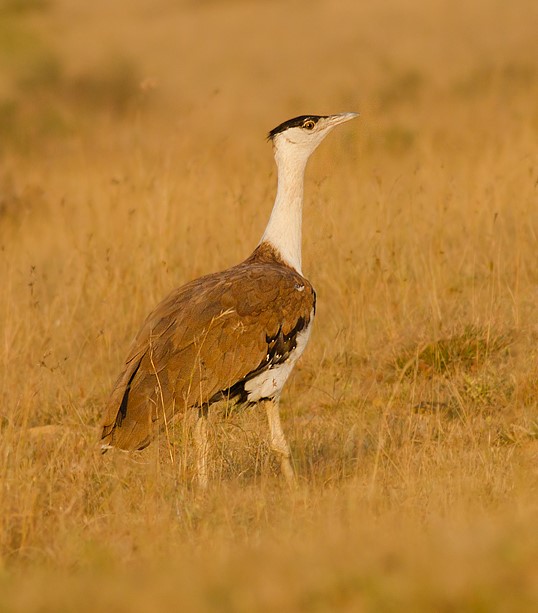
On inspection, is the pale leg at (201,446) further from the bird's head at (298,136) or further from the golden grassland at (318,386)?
the bird's head at (298,136)

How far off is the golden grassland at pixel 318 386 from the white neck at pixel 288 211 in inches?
31.7

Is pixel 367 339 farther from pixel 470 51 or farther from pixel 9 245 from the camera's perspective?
pixel 470 51

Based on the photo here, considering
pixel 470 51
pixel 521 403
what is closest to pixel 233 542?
pixel 521 403

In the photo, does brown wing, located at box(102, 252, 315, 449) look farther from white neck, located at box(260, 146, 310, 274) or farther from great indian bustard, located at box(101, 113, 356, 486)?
white neck, located at box(260, 146, 310, 274)

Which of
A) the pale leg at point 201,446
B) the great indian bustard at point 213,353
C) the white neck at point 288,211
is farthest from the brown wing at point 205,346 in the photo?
Answer: the white neck at point 288,211

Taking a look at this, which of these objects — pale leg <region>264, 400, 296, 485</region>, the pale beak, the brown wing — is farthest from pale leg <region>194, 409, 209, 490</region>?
the pale beak

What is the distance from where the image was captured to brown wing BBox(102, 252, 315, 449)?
4.74 m

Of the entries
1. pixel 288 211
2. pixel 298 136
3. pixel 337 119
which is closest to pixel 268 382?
pixel 288 211

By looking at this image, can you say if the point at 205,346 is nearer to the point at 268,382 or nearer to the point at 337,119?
the point at 268,382

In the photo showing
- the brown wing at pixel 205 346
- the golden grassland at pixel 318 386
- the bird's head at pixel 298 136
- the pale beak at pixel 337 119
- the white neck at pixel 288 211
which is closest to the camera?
the golden grassland at pixel 318 386

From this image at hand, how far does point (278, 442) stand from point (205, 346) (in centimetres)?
53

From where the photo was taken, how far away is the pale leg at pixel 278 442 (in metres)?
4.93

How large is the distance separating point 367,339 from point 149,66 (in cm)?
1804

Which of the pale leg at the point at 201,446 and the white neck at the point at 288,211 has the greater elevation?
the white neck at the point at 288,211
